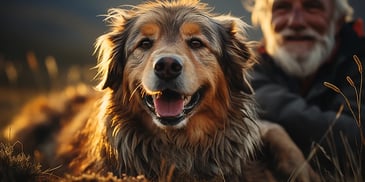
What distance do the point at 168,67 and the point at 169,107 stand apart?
37 centimetres

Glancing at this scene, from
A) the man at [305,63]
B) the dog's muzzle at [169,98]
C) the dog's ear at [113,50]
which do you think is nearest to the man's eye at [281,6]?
the man at [305,63]

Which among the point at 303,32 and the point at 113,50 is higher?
the point at 113,50

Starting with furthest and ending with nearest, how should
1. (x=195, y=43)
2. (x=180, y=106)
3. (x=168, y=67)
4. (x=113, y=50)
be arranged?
(x=113, y=50)
(x=195, y=43)
(x=180, y=106)
(x=168, y=67)

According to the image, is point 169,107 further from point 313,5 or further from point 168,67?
point 313,5

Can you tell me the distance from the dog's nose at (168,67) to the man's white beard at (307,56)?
2.42m

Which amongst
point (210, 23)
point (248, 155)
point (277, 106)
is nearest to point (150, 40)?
point (210, 23)

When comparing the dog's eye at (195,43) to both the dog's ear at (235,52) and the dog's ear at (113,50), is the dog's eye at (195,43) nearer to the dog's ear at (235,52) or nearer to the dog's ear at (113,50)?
the dog's ear at (235,52)

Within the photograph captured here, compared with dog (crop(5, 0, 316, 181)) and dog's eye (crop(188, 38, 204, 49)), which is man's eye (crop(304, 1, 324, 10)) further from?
dog's eye (crop(188, 38, 204, 49))

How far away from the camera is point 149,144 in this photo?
4516 millimetres

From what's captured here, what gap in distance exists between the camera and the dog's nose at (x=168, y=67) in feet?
12.7

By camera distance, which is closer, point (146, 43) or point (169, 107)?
point (169, 107)

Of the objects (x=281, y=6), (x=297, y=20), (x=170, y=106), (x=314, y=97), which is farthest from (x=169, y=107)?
(x=281, y=6)

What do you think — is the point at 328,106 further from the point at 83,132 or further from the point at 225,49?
the point at 83,132

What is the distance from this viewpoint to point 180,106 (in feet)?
13.6
